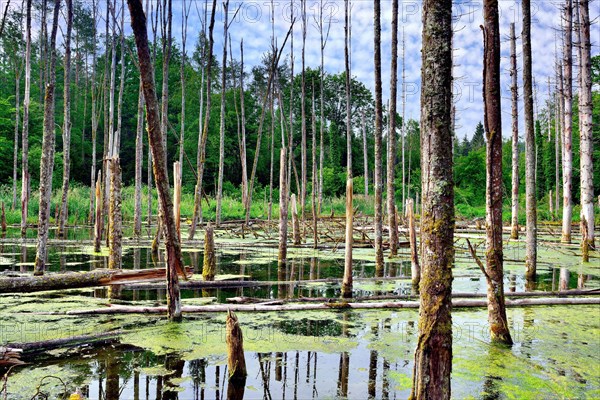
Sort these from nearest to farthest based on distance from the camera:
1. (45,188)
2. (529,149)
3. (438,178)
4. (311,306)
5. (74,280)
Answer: (438,178) → (311,306) → (74,280) → (45,188) → (529,149)

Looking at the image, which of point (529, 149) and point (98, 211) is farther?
point (98, 211)

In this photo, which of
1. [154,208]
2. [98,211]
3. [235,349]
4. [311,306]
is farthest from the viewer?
[154,208]

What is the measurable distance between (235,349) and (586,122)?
13666 mm

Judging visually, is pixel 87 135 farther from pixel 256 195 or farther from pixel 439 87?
pixel 439 87

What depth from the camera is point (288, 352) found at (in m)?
4.68

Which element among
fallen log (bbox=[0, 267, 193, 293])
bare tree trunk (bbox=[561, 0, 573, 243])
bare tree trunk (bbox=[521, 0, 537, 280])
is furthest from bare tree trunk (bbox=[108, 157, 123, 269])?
bare tree trunk (bbox=[561, 0, 573, 243])

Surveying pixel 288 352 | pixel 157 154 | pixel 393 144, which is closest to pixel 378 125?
pixel 393 144

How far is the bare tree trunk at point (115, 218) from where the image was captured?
8234 millimetres

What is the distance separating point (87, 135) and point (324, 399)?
128 feet

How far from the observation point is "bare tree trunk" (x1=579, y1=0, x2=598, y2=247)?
44.0 ft

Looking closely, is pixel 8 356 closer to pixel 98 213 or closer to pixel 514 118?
pixel 98 213

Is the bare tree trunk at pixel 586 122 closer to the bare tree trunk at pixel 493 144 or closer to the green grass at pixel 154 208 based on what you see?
the green grass at pixel 154 208

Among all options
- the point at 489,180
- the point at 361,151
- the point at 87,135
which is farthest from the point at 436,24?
the point at 361,151

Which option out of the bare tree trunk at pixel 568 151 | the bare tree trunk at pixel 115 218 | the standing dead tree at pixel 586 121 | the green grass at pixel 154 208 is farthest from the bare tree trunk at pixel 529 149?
the green grass at pixel 154 208
